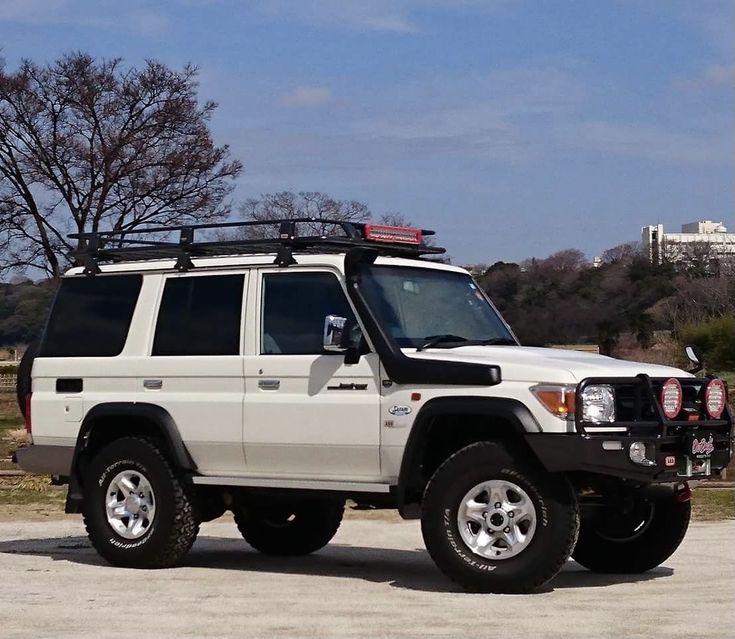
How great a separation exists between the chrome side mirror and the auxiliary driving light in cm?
200

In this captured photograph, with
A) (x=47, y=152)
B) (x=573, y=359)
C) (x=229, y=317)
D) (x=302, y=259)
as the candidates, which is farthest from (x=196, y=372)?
(x=47, y=152)

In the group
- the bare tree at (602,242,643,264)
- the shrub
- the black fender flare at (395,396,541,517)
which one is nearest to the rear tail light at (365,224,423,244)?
the black fender flare at (395,396,541,517)

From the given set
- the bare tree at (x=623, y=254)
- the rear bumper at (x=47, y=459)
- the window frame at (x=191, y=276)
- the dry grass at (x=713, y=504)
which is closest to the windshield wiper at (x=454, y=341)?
the window frame at (x=191, y=276)

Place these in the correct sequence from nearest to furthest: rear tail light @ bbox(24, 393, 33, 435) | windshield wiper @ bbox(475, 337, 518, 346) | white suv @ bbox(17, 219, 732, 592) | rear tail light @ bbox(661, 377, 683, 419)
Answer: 1. white suv @ bbox(17, 219, 732, 592)
2. rear tail light @ bbox(661, 377, 683, 419)
3. windshield wiper @ bbox(475, 337, 518, 346)
4. rear tail light @ bbox(24, 393, 33, 435)

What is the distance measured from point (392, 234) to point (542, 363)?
1.94m

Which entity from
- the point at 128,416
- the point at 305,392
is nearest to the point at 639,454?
the point at 305,392

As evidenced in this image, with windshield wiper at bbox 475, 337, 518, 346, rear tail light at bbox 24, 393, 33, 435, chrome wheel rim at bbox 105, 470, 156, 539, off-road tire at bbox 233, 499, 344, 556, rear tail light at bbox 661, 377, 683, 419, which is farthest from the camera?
off-road tire at bbox 233, 499, 344, 556

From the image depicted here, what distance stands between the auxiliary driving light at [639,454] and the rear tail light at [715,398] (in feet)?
2.60

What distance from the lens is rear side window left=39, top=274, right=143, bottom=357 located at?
10898 millimetres

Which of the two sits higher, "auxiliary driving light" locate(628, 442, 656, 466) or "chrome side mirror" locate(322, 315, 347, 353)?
"chrome side mirror" locate(322, 315, 347, 353)

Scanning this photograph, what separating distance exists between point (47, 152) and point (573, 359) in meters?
27.4

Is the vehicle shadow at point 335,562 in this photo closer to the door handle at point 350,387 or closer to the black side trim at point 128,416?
the black side trim at point 128,416

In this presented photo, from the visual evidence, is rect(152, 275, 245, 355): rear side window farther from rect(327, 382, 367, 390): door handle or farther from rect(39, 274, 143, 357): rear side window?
rect(327, 382, 367, 390): door handle

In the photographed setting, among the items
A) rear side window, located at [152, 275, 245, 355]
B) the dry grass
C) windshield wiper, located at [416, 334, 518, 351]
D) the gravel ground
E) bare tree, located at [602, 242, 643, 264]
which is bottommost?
the gravel ground
